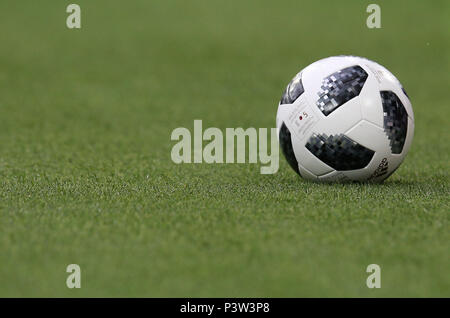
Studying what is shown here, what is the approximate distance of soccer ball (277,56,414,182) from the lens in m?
5.64

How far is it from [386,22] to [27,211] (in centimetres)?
1372

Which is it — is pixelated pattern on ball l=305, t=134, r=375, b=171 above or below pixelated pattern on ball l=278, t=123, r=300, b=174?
below

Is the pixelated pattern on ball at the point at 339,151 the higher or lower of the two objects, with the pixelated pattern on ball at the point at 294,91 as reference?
lower

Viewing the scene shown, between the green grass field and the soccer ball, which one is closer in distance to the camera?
the green grass field

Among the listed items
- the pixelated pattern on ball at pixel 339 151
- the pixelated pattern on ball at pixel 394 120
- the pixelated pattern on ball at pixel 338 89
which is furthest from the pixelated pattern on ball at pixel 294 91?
the pixelated pattern on ball at pixel 394 120

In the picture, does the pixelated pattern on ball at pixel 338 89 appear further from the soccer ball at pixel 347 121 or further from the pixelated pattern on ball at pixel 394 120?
the pixelated pattern on ball at pixel 394 120

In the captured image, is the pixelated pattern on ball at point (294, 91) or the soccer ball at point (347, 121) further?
the pixelated pattern on ball at point (294, 91)

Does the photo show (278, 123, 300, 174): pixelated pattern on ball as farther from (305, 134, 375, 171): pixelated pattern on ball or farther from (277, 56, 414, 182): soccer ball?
(305, 134, 375, 171): pixelated pattern on ball

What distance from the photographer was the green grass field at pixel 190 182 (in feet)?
12.8

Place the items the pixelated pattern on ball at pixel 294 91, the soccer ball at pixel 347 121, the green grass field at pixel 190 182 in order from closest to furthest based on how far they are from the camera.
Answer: the green grass field at pixel 190 182 → the soccer ball at pixel 347 121 → the pixelated pattern on ball at pixel 294 91

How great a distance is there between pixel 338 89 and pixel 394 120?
1.67ft

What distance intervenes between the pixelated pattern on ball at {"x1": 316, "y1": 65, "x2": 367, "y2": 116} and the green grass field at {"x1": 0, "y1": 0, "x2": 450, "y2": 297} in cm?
66

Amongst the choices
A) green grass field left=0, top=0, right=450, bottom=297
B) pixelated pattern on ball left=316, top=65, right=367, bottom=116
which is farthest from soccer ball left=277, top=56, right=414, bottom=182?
green grass field left=0, top=0, right=450, bottom=297
